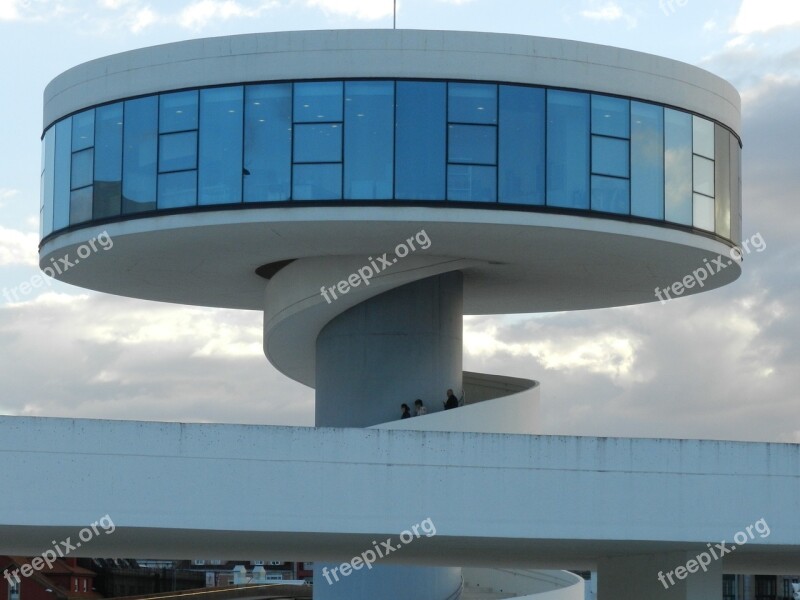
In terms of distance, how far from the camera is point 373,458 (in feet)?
74.0

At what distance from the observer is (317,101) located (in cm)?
2997

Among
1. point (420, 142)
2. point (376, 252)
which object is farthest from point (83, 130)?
point (420, 142)

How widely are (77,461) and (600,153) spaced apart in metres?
14.7

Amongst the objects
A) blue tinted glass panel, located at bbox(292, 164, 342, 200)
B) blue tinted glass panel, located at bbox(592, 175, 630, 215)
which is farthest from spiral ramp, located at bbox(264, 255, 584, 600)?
blue tinted glass panel, located at bbox(592, 175, 630, 215)

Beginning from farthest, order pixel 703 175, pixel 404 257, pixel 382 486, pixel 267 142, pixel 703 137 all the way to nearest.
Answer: pixel 404 257 < pixel 703 175 < pixel 703 137 < pixel 267 142 < pixel 382 486

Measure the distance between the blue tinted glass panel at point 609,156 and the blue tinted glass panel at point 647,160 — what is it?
24 cm

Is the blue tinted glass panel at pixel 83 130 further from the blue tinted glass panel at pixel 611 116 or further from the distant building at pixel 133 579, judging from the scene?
the distant building at pixel 133 579

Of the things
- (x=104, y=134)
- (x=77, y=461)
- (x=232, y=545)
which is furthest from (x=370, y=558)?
(x=104, y=134)

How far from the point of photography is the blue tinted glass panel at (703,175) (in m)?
32.4

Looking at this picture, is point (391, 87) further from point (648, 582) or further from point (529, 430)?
point (648, 582)

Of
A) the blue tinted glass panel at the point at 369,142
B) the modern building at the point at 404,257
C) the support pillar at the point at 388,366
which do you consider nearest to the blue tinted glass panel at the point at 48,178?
the modern building at the point at 404,257

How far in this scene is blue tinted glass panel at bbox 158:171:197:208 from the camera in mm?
30594

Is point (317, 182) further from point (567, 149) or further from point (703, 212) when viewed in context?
point (703, 212)

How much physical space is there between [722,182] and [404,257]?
8.14m
